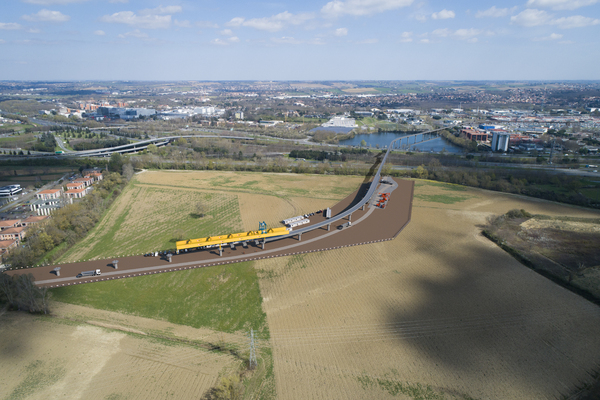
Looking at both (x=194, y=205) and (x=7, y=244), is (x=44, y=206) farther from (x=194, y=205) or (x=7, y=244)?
(x=194, y=205)

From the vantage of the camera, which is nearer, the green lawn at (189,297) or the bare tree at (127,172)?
the green lawn at (189,297)

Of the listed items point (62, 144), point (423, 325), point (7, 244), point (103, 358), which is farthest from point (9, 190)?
point (423, 325)

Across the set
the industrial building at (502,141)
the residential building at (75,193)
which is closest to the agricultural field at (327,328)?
the residential building at (75,193)

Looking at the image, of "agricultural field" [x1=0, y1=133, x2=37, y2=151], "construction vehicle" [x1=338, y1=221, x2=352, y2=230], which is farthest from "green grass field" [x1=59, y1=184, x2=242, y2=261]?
"agricultural field" [x1=0, y1=133, x2=37, y2=151]

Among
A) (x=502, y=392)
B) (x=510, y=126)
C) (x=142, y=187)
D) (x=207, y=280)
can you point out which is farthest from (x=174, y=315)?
(x=510, y=126)

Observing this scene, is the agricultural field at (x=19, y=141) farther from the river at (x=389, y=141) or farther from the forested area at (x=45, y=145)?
the river at (x=389, y=141)
